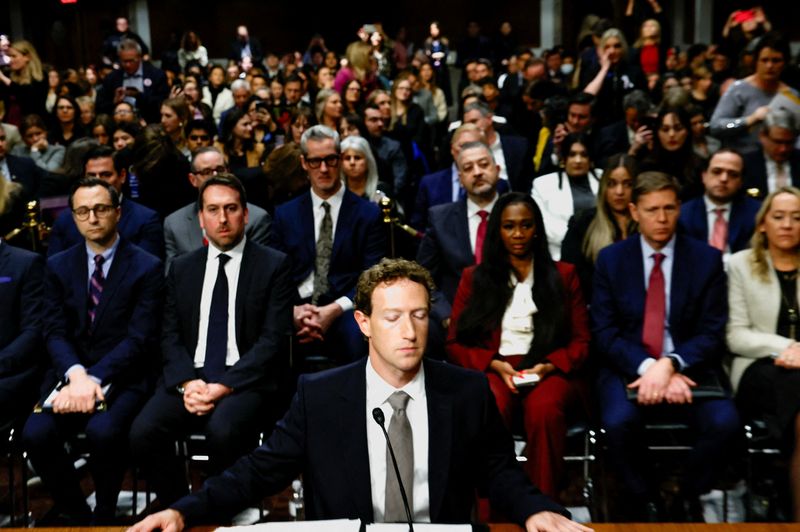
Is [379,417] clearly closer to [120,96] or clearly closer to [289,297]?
[289,297]

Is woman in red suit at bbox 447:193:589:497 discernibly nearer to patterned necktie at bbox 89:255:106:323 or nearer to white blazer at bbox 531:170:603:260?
white blazer at bbox 531:170:603:260

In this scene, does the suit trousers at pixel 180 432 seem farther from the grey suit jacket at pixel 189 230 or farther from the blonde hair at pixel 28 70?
the blonde hair at pixel 28 70

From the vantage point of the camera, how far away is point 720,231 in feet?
14.2

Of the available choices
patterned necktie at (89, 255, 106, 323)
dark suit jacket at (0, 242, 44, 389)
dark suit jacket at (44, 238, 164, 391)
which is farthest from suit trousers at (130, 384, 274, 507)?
dark suit jacket at (0, 242, 44, 389)

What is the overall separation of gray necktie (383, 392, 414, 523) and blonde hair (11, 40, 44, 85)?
6.87 metres

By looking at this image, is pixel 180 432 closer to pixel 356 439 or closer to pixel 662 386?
pixel 356 439

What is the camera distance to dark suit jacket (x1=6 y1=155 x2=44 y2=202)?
575 centimetres

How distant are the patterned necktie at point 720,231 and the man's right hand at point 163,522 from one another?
3062 mm

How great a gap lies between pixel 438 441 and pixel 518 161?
380 cm

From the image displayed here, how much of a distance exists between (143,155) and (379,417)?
3.69 m

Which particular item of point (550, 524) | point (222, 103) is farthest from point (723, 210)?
point (222, 103)

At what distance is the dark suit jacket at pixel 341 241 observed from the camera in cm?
450

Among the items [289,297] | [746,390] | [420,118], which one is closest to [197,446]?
[289,297]

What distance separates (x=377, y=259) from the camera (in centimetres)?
452
